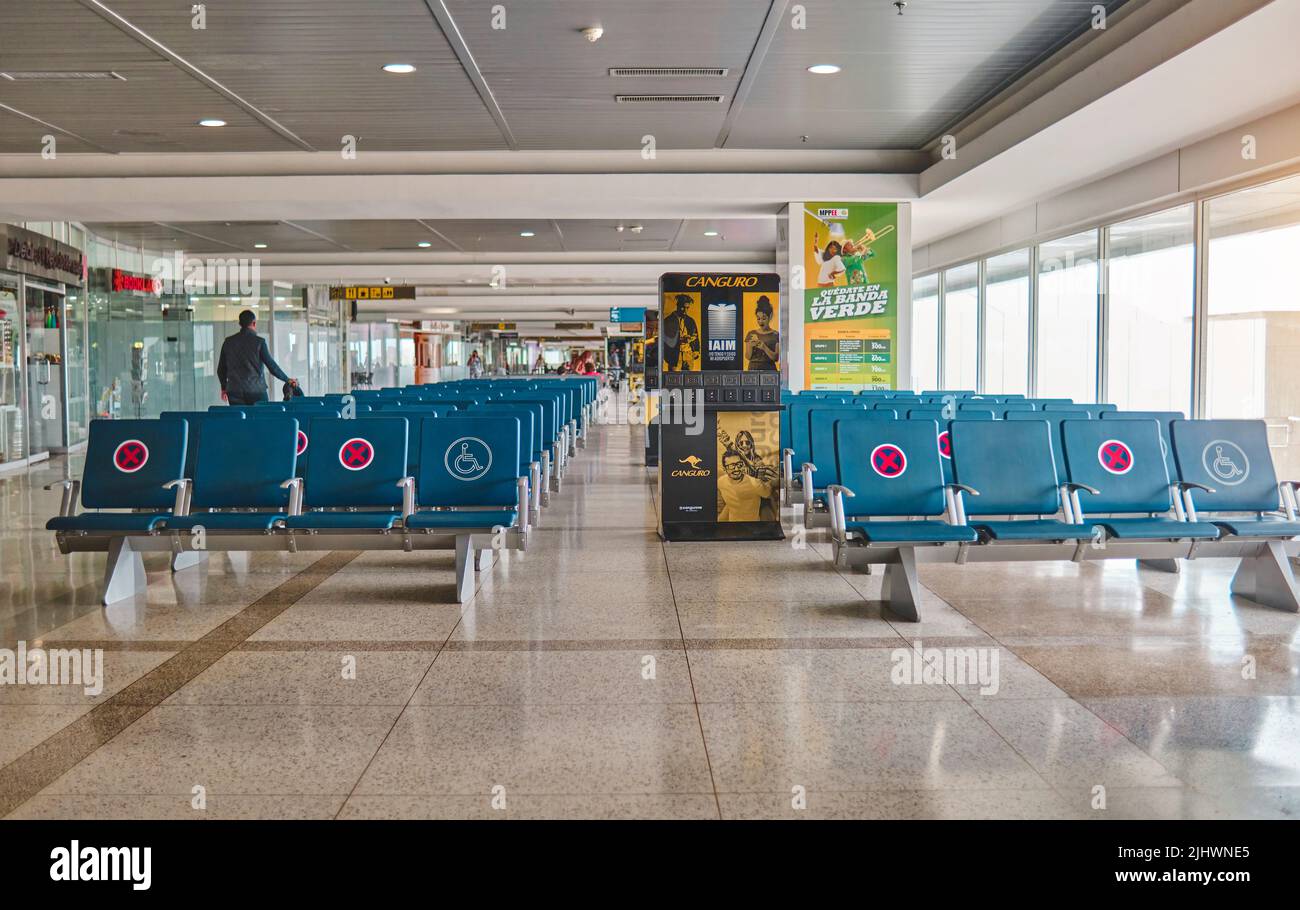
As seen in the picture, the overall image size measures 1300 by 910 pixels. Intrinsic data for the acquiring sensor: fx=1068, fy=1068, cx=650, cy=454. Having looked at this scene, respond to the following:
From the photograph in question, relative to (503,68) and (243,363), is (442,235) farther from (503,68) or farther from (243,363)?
(503,68)

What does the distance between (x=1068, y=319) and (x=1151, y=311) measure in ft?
7.21

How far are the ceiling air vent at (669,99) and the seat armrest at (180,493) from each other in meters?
5.25

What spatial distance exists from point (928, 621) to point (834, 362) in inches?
307

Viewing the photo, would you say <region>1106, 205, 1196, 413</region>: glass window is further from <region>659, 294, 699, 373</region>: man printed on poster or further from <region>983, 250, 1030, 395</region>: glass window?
<region>659, 294, 699, 373</region>: man printed on poster

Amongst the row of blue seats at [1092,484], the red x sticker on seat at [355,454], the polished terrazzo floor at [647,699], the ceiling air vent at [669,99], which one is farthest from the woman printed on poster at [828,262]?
the red x sticker on seat at [355,454]

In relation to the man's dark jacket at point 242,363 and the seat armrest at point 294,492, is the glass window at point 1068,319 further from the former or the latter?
the seat armrest at point 294,492

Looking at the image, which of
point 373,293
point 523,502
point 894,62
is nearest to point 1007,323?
point 894,62

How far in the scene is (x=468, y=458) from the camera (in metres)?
6.23

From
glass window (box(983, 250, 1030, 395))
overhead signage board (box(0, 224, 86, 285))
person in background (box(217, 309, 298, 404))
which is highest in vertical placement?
overhead signage board (box(0, 224, 86, 285))

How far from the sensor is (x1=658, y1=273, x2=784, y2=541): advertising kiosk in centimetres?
778

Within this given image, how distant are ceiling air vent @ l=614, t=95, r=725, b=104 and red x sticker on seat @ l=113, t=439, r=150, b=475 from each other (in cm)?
520

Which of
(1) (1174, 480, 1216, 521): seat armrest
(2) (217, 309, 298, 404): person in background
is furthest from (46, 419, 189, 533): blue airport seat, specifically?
(1) (1174, 480, 1216, 521): seat armrest
